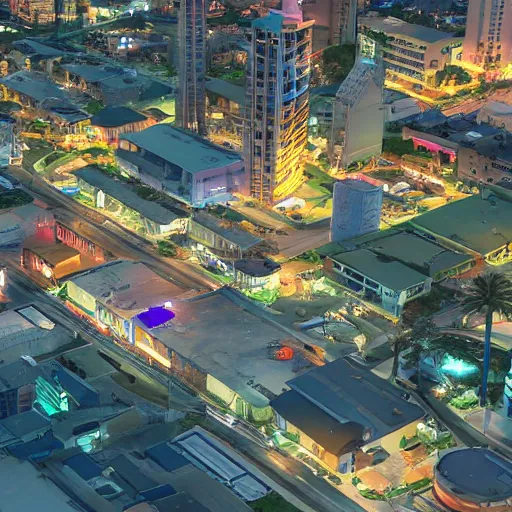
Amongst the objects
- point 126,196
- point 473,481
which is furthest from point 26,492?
point 126,196

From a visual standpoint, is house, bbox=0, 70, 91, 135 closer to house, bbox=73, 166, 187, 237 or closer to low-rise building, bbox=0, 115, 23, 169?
low-rise building, bbox=0, 115, 23, 169

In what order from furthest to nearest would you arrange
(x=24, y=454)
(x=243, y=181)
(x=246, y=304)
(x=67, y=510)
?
1. (x=243, y=181)
2. (x=246, y=304)
3. (x=24, y=454)
4. (x=67, y=510)

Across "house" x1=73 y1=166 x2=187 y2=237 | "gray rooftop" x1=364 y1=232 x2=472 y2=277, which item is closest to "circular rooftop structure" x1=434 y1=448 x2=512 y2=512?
"gray rooftop" x1=364 y1=232 x2=472 y2=277

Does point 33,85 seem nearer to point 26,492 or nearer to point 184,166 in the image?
point 184,166

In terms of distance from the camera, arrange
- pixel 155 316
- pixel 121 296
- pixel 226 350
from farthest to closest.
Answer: pixel 121 296 → pixel 155 316 → pixel 226 350

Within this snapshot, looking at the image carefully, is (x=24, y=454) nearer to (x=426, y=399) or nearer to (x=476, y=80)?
(x=426, y=399)

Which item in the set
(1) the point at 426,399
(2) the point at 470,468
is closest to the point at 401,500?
(2) the point at 470,468
